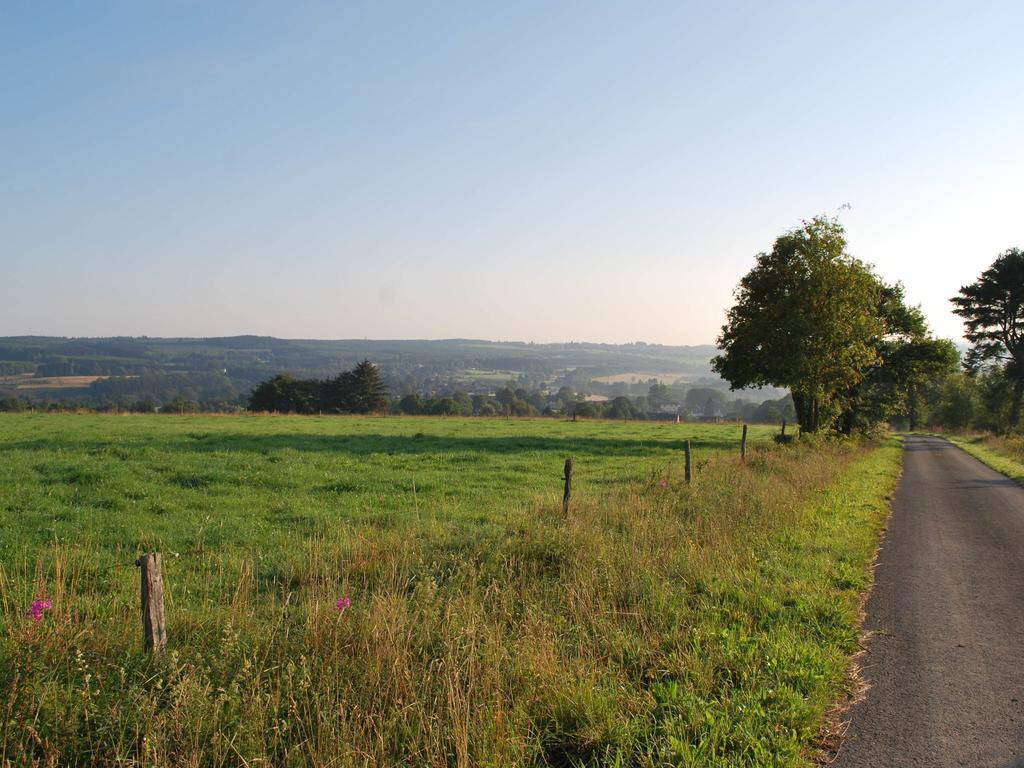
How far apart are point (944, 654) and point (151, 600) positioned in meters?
7.19

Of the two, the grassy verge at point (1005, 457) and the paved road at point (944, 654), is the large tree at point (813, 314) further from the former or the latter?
the paved road at point (944, 654)

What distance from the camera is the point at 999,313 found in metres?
49.3

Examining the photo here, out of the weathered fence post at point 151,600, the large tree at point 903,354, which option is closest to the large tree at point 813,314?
the large tree at point 903,354

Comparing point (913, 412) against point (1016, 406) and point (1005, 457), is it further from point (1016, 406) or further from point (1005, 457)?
point (1005, 457)

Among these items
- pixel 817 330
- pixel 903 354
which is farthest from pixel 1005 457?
pixel 817 330

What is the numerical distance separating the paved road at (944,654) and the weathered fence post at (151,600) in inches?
199

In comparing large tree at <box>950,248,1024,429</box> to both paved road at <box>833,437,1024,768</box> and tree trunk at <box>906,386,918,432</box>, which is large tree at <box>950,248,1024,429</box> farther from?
paved road at <box>833,437,1024,768</box>

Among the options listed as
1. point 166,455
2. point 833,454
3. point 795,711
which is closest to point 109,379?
point 166,455

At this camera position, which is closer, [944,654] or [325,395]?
[944,654]

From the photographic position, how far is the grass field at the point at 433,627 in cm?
423

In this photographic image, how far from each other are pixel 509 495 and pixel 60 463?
12.1 meters

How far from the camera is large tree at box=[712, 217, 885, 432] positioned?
29062mm

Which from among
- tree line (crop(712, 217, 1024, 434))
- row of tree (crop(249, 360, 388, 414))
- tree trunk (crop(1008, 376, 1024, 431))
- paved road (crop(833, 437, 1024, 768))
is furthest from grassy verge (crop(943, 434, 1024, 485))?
row of tree (crop(249, 360, 388, 414))

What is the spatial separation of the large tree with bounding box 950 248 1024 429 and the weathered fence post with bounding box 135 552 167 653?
5848 centimetres
